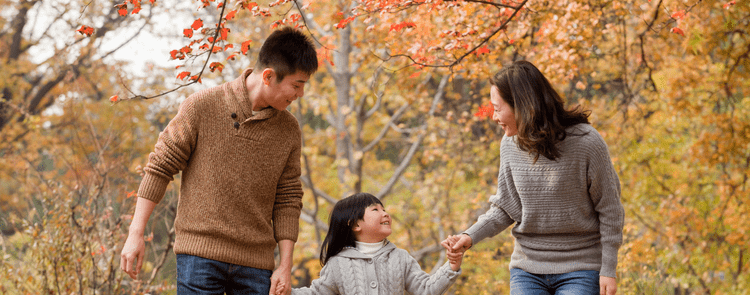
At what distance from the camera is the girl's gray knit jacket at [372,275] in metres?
2.47

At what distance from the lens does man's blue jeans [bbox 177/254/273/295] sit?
6.73ft

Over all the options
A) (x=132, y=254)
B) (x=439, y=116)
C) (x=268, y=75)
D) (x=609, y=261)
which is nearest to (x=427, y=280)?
(x=609, y=261)

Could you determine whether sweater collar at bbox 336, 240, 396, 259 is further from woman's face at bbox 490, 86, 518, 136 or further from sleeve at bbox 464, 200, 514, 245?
woman's face at bbox 490, 86, 518, 136

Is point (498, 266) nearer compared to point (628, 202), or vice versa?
point (498, 266)

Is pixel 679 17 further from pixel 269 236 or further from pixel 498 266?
pixel 498 266

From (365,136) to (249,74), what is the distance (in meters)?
10.8

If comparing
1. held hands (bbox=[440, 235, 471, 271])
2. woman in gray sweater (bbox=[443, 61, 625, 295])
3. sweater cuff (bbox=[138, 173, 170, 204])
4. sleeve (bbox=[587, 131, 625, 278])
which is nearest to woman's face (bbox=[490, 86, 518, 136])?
woman in gray sweater (bbox=[443, 61, 625, 295])

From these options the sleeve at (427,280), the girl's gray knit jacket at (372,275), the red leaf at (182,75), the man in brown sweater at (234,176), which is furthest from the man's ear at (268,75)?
the sleeve at (427,280)

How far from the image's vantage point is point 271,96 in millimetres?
2184

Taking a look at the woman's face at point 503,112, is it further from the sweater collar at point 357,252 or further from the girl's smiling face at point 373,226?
the sweater collar at point 357,252

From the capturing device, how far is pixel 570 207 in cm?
221

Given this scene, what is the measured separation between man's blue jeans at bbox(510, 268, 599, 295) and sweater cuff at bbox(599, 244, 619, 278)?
8cm

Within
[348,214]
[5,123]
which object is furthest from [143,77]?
[348,214]

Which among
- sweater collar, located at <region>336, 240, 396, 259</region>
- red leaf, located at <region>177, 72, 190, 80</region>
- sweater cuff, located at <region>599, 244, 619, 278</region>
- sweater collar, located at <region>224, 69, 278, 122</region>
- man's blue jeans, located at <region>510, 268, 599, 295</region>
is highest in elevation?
red leaf, located at <region>177, 72, 190, 80</region>
